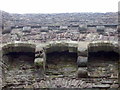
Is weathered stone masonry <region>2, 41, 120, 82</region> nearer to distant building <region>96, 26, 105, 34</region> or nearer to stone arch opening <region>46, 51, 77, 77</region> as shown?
stone arch opening <region>46, 51, 77, 77</region>

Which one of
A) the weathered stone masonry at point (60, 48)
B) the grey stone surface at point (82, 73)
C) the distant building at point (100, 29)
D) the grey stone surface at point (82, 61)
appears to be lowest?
the grey stone surface at point (82, 73)

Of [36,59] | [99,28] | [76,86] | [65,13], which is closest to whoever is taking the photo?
[76,86]

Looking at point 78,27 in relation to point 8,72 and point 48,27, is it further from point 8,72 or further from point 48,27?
point 8,72

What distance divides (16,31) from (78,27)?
2.04 metres

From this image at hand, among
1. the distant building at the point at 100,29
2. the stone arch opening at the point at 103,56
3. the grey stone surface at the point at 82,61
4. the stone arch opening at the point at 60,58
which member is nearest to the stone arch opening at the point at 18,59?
the stone arch opening at the point at 60,58

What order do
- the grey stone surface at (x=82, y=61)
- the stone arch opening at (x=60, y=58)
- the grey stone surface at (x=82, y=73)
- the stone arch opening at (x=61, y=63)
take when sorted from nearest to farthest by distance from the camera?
1. the grey stone surface at (x=82, y=73)
2. the grey stone surface at (x=82, y=61)
3. the stone arch opening at (x=61, y=63)
4. the stone arch opening at (x=60, y=58)

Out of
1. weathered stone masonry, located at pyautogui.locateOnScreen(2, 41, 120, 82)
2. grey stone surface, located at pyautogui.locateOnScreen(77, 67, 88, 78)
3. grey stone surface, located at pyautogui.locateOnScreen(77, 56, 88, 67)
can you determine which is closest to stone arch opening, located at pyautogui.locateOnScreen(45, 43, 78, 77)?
weathered stone masonry, located at pyautogui.locateOnScreen(2, 41, 120, 82)

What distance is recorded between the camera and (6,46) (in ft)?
37.0

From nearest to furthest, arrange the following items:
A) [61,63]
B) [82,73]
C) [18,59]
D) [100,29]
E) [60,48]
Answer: [82,73], [61,63], [60,48], [18,59], [100,29]

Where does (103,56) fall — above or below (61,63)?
above

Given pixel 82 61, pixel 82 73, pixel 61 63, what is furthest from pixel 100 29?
pixel 82 73

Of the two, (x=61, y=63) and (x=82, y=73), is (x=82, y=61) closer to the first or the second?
(x=82, y=73)

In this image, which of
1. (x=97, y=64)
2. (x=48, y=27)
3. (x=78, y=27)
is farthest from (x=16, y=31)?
(x=97, y=64)

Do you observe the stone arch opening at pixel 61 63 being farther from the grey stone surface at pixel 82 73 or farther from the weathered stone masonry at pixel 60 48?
the grey stone surface at pixel 82 73
